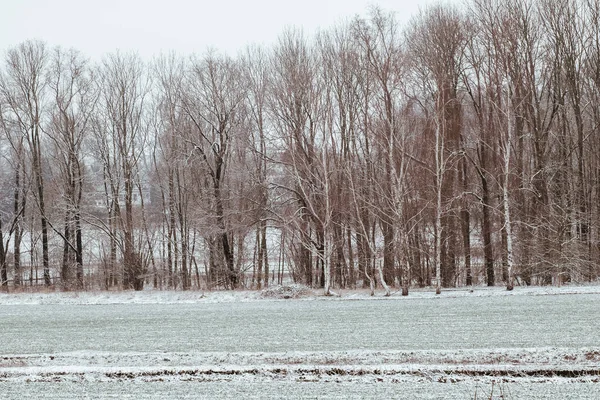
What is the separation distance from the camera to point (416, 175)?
1036 inches

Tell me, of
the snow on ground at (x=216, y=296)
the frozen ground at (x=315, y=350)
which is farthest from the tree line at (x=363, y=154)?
the frozen ground at (x=315, y=350)

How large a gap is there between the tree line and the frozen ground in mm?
5553

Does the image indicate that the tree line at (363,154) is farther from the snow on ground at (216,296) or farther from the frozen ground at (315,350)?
the frozen ground at (315,350)

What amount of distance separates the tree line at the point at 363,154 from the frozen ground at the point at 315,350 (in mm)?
5553

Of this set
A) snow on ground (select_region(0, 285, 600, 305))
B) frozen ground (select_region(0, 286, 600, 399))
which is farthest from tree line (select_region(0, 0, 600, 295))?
frozen ground (select_region(0, 286, 600, 399))

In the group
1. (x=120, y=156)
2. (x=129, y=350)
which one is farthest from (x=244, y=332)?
(x=120, y=156)

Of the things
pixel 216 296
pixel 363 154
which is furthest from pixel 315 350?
pixel 363 154

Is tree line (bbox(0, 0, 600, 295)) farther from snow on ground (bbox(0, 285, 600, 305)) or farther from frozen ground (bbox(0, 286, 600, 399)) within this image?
frozen ground (bbox(0, 286, 600, 399))

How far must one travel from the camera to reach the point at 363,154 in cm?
3005

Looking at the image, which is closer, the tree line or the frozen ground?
the frozen ground

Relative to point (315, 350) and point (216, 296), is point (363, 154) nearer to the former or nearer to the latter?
point (216, 296)

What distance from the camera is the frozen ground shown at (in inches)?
316

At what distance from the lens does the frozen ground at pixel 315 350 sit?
8039mm

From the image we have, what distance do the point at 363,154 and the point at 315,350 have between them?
20.3 meters
